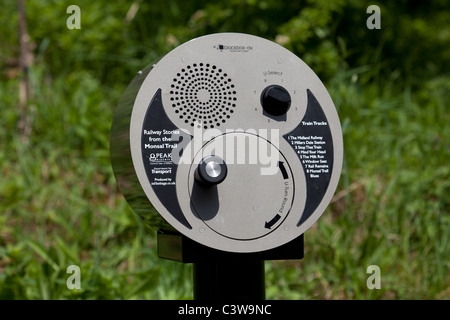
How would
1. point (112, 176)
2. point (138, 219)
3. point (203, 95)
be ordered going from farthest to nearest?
point (112, 176)
point (138, 219)
point (203, 95)

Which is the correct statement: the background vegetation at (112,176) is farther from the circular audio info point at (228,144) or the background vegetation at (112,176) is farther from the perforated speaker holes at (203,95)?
the perforated speaker holes at (203,95)

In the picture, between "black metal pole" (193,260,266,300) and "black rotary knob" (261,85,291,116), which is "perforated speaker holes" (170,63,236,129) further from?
"black metal pole" (193,260,266,300)

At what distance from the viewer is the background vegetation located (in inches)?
123

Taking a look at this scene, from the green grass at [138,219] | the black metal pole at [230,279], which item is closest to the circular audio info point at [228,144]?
the black metal pole at [230,279]

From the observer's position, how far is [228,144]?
1.91 metres

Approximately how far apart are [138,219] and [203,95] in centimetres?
158

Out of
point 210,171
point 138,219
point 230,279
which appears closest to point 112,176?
point 138,219

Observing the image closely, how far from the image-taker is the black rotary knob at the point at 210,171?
182 centimetres

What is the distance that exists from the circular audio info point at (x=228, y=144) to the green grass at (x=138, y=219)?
90cm

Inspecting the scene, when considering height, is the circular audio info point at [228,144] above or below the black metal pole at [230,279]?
above

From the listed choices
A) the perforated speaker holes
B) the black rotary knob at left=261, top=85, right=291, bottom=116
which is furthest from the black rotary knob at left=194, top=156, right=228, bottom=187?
the black rotary knob at left=261, top=85, right=291, bottom=116

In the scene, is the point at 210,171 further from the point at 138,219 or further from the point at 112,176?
the point at 112,176
